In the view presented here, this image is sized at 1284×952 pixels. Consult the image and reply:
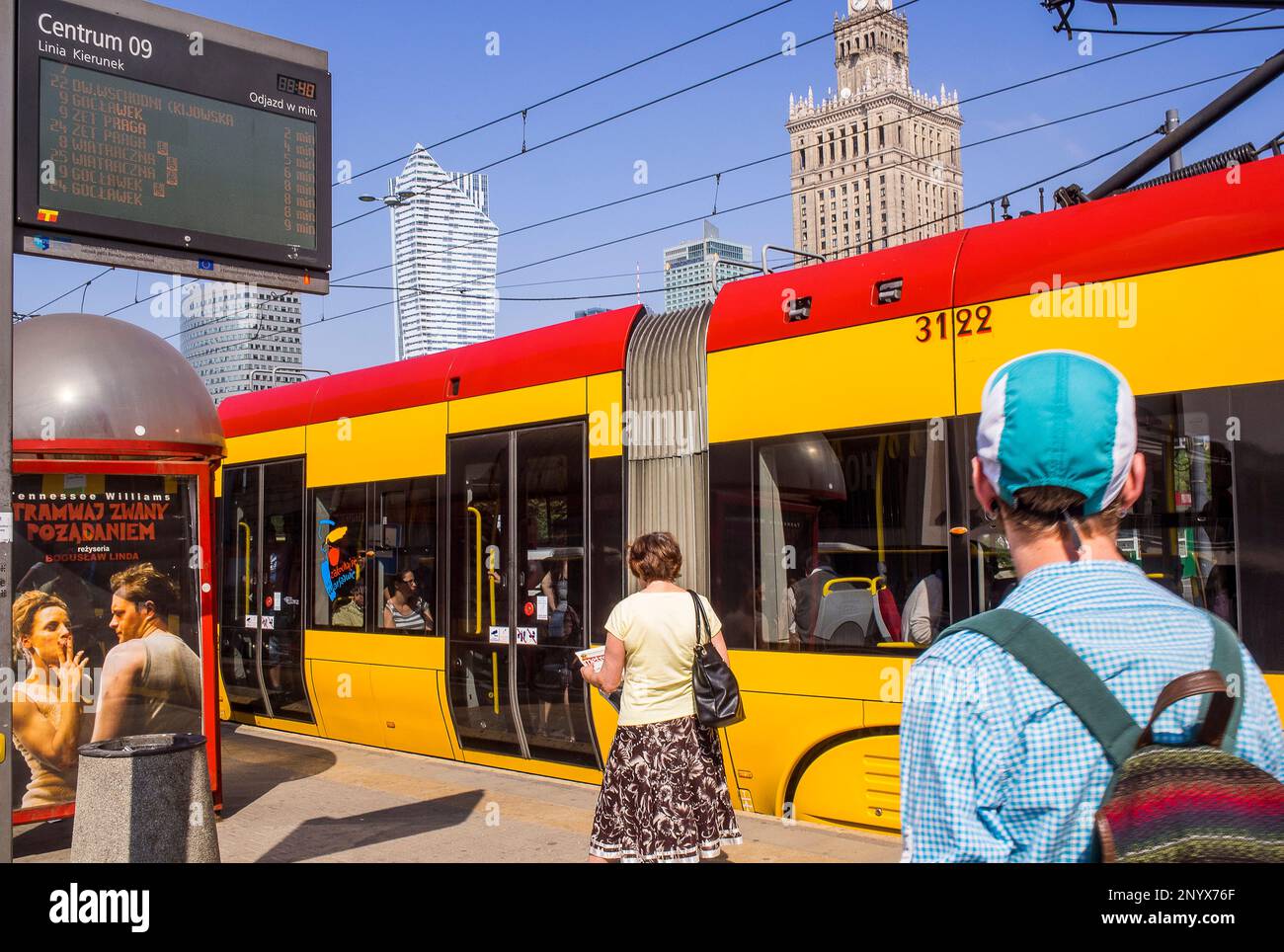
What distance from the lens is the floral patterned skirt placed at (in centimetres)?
546

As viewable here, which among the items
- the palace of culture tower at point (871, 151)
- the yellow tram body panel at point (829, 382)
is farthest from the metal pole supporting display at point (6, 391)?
the palace of culture tower at point (871, 151)

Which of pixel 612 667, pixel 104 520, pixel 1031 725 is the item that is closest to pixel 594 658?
pixel 612 667

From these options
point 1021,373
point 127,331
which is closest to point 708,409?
point 127,331

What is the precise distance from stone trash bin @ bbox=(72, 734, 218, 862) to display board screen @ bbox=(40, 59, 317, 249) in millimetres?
2532

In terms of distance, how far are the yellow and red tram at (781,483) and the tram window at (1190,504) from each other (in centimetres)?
1

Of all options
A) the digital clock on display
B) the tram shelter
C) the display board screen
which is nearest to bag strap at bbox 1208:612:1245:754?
the display board screen

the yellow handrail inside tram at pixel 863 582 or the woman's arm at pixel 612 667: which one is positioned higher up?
the yellow handrail inside tram at pixel 863 582

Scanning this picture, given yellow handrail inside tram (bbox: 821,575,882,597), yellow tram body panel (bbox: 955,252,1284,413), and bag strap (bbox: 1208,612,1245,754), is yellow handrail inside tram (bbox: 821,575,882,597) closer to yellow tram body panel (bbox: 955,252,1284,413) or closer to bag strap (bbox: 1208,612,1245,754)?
yellow tram body panel (bbox: 955,252,1284,413)

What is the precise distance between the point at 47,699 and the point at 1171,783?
25.3 ft

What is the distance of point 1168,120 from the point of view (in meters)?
15.4

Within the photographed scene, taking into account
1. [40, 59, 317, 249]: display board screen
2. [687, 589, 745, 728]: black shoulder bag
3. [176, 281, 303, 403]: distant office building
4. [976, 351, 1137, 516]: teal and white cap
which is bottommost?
[687, 589, 745, 728]: black shoulder bag

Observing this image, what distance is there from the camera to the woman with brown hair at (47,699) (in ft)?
24.6

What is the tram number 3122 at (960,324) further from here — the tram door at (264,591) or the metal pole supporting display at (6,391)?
the tram door at (264,591)

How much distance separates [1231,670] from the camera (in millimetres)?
1591
